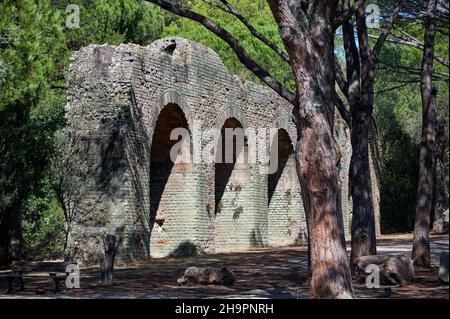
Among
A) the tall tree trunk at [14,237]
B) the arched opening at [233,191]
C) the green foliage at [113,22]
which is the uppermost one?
the green foliage at [113,22]

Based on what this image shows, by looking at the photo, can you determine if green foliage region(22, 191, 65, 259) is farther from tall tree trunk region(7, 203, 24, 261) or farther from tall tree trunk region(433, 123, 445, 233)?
tall tree trunk region(433, 123, 445, 233)

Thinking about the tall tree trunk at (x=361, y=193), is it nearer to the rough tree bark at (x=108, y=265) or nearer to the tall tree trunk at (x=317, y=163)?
the tall tree trunk at (x=317, y=163)

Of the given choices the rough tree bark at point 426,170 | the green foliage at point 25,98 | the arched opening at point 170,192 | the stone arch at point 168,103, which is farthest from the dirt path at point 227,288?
the stone arch at point 168,103

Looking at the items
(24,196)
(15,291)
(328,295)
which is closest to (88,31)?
(24,196)

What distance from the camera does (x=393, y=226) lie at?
30.7 meters

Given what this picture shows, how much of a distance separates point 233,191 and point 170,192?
3538 mm

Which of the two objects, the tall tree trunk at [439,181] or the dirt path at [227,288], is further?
the tall tree trunk at [439,181]

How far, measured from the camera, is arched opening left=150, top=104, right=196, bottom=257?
1917 cm

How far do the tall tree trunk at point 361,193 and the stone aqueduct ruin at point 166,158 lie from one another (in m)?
5.58

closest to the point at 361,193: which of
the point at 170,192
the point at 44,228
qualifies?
the point at 170,192

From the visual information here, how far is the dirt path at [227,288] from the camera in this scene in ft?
33.8

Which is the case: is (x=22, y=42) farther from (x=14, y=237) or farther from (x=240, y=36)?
(x=240, y=36)

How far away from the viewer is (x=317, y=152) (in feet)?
29.0

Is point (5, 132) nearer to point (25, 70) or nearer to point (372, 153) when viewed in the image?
point (25, 70)
